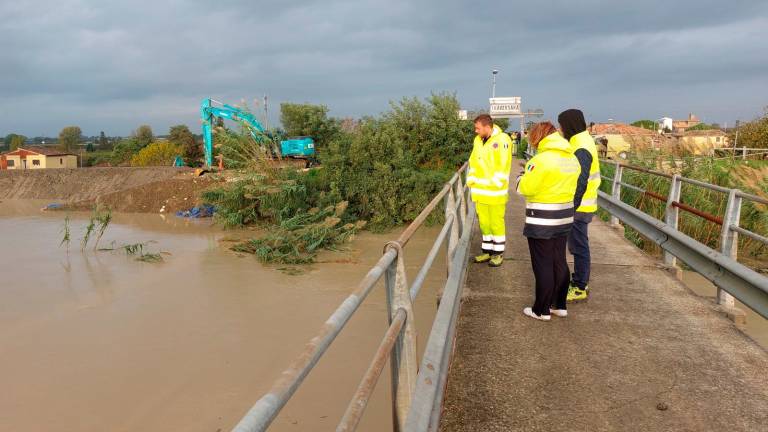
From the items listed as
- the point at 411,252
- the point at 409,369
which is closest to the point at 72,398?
the point at 409,369

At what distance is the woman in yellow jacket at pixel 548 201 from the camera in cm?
400

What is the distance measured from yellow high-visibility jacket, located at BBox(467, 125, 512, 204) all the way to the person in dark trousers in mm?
1080

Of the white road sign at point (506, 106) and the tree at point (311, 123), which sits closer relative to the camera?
the tree at point (311, 123)

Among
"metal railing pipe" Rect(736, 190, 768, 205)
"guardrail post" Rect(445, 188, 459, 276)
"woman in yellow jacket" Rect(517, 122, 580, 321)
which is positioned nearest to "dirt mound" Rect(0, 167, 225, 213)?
"guardrail post" Rect(445, 188, 459, 276)

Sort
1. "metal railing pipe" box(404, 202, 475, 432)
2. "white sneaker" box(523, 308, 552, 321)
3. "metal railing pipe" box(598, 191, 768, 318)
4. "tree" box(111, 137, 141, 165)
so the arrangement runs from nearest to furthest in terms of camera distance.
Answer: "metal railing pipe" box(404, 202, 475, 432) < "metal railing pipe" box(598, 191, 768, 318) < "white sneaker" box(523, 308, 552, 321) < "tree" box(111, 137, 141, 165)

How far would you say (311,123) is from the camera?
118 feet

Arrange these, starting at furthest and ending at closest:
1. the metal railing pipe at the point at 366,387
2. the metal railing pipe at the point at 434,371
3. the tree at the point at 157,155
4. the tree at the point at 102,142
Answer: the tree at the point at 102,142 < the tree at the point at 157,155 < the metal railing pipe at the point at 434,371 < the metal railing pipe at the point at 366,387

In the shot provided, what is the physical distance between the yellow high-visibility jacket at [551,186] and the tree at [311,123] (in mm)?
32196

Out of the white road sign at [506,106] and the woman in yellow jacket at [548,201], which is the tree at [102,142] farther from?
the woman in yellow jacket at [548,201]

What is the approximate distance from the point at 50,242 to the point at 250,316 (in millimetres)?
11021

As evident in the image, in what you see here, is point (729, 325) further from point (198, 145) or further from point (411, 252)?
point (198, 145)

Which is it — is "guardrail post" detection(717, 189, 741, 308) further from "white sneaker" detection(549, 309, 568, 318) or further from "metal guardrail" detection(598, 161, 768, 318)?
"white sneaker" detection(549, 309, 568, 318)

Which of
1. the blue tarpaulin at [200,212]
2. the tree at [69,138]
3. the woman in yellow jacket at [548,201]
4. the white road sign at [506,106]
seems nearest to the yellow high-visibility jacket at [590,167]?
the woman in yellow jacket at [548,201]

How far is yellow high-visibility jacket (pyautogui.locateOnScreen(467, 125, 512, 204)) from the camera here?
5.85 meters
